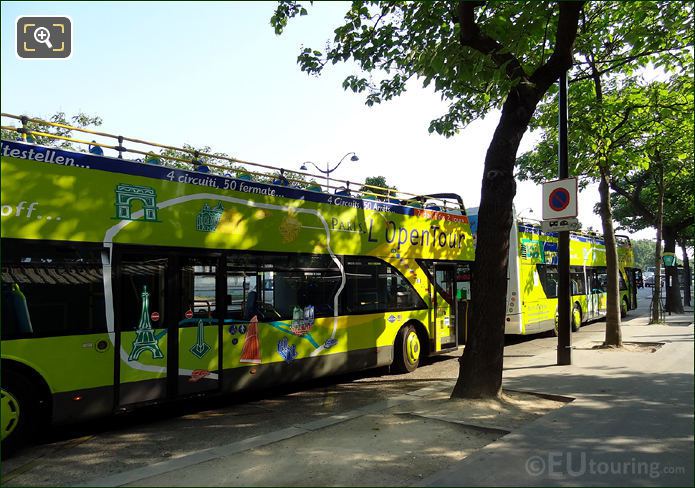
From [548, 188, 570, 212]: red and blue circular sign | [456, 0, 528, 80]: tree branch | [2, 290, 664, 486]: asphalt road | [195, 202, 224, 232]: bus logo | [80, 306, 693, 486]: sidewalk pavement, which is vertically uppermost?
[456, 0, 528, 80]: tree branch

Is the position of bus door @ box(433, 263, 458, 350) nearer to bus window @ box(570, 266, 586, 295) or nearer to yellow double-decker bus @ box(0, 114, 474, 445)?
yellow double-decker bus @ box(0, 114, 474, 445)

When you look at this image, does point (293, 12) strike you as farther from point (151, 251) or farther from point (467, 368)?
point (467, 368)

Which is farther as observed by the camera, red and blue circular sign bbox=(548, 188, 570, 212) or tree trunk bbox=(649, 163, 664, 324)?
tree trunk bbox=(649, 163, 664, 324)

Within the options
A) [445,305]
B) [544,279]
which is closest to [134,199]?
[445,305]

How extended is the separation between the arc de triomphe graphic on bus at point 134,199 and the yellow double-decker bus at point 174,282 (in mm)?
18

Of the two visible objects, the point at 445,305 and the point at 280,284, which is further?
the point at 445,305

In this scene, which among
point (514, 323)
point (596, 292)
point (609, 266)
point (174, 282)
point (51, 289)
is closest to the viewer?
point (51, 289)

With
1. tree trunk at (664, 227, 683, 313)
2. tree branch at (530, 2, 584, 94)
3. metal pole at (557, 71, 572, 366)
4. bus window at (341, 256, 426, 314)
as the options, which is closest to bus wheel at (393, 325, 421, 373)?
bus window at (341, 256, 426, 314)

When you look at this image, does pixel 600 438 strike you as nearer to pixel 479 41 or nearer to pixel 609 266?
pixel 479 41

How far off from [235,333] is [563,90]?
8.02m

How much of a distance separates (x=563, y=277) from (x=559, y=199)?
1592 mm

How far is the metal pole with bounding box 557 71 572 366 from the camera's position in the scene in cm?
1004

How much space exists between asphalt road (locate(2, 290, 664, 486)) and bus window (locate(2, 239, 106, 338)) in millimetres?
1344

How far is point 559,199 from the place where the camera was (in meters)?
10.1
